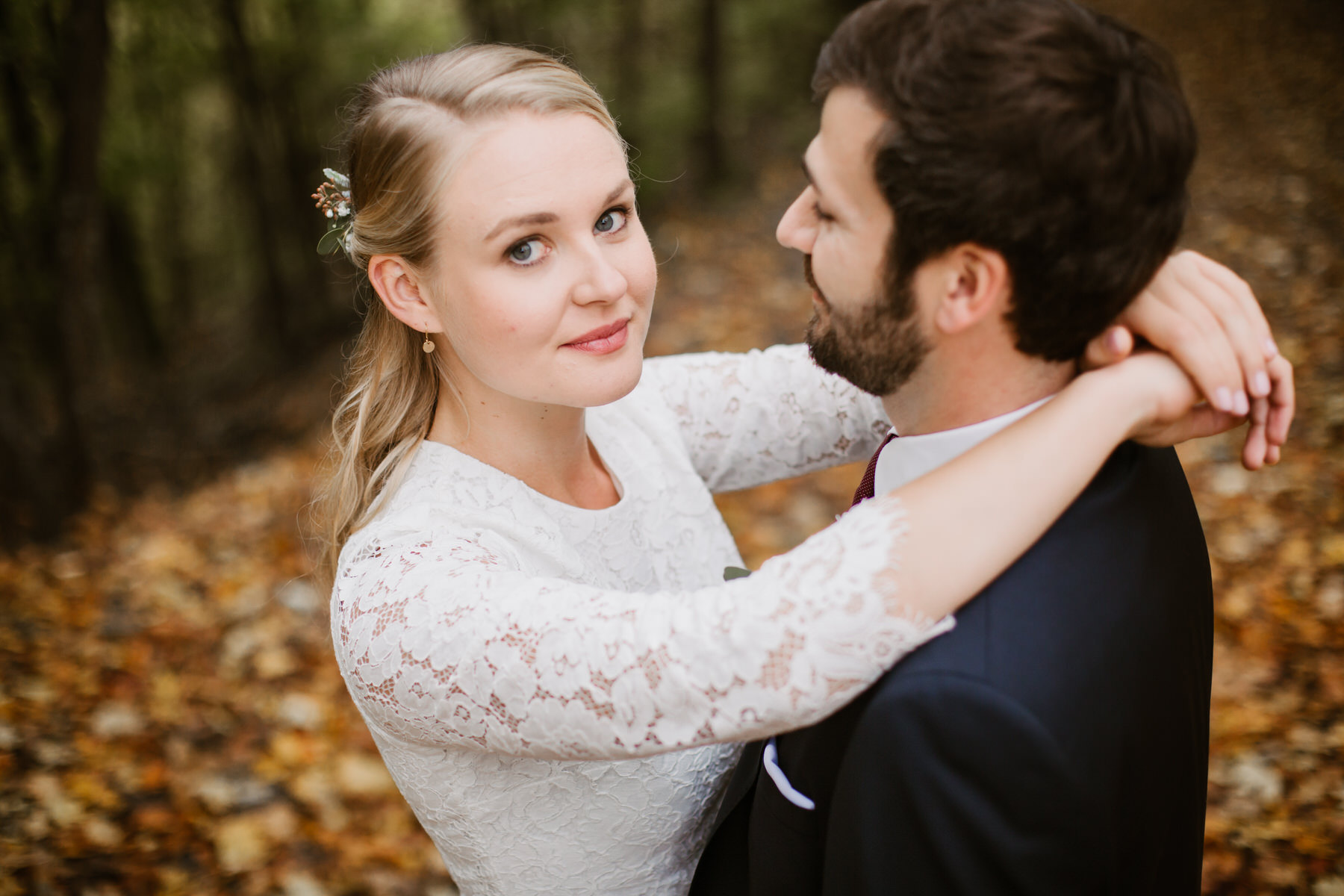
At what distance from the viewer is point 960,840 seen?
1299 millimetres

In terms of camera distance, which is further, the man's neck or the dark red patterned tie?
the dark red patterned tie

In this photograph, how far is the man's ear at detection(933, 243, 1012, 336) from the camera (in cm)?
144

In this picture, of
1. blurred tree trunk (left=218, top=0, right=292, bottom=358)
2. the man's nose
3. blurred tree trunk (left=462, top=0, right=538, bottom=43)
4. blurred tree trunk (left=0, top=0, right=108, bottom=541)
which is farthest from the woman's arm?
blurred tree trunk (left=218, top=0, right=292, bottom=358)

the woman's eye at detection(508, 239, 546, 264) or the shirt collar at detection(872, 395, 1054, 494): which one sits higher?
the woman's eye at detection(508, 239, 546, 264)

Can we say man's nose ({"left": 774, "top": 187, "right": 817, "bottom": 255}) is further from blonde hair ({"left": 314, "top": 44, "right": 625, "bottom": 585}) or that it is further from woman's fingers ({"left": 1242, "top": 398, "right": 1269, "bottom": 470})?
woman's fingers ({"left": 1242, "top": 398, "right": 1269, "bottom": 470})

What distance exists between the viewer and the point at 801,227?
1681 millimetres

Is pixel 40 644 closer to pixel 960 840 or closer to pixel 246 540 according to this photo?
pixel 246 540

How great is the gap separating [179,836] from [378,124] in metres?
2.98

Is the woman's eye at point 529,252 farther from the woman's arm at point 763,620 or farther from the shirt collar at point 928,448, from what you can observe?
the shirt collar at point 928,448

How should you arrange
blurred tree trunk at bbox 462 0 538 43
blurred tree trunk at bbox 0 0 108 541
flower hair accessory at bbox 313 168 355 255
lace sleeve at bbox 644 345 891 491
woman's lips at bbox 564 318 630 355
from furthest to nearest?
1. blurred tree trunk at bbox 462 0 538 43
2. blurred tree trunk at bbox 0 0 108 541
3. lace sleeve at bbox 644 345 891 491
4. flower hair accessory at bbox 313 168 355 255
5. woman's lips at bbox 564 318 630 355

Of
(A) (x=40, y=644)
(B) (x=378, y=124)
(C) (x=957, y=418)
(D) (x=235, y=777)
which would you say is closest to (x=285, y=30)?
(A) (x=40, y=644)

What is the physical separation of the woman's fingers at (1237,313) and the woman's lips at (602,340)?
1029mm

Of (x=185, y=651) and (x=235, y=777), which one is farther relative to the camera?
(x=185, y=651)

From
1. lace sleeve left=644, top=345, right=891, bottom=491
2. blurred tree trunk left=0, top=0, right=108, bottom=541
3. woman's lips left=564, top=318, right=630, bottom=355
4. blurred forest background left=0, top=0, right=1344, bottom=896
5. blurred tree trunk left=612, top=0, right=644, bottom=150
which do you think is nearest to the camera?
woman's lips left=564, top=318, right=630, bottom=355
